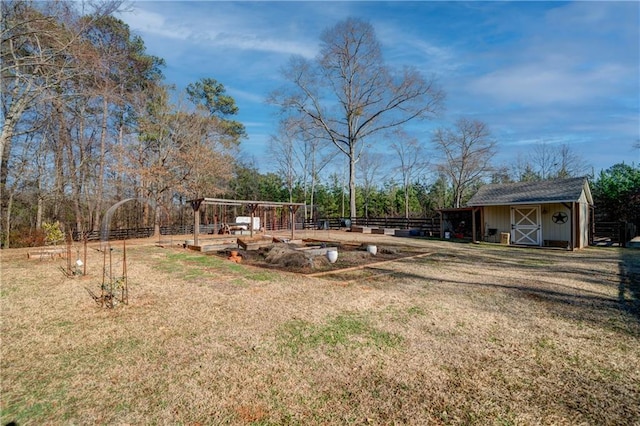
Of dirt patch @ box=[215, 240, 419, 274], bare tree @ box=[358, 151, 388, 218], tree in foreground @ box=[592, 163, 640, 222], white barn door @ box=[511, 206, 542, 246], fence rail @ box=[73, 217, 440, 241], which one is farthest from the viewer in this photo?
bare tree @ box=[358, 151, 388, 218]

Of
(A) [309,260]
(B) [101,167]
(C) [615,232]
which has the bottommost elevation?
(A) [309,260]

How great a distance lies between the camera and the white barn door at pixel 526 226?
13.2 meters

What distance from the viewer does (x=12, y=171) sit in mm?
13836

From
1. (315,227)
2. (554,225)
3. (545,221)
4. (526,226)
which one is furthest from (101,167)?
(554,225)

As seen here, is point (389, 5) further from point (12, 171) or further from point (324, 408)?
point (12, 171)

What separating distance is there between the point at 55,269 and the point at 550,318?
1006cm

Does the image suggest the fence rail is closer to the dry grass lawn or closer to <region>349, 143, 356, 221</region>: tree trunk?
<region>349, 143, 356, 221</region>: tree trunk

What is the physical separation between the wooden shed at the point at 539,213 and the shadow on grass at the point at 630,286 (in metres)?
3.55

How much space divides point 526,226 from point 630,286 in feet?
28.2

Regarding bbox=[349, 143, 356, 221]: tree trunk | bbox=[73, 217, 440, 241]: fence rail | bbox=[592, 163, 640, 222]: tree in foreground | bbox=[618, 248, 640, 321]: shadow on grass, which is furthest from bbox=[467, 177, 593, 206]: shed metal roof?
bbox=[349, 143, 356, 221]: tree trunk

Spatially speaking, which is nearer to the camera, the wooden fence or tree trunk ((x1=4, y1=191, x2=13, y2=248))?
tree trunk ((x1=4, y1=191, x2=13, y2=248))

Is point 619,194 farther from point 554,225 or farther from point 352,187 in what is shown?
point 352,187

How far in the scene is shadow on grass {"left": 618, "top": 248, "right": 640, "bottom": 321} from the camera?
14.7 ft

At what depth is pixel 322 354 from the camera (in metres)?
2.94
